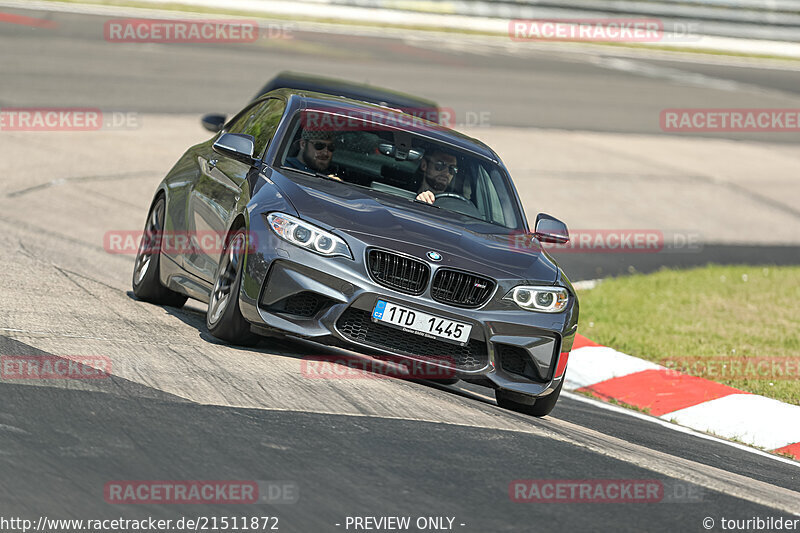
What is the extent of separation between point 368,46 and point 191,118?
1210cm

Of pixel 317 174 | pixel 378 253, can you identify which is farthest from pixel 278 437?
pixel 317 174

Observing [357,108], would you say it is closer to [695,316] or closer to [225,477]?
[225,477]

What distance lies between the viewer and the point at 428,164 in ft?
27.8

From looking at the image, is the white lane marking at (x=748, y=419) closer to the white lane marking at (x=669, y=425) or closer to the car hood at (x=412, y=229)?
the white lane marking at (x=669, y=425)

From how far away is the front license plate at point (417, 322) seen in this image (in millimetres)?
7129

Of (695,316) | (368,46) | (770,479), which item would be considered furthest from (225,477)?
(368,46)

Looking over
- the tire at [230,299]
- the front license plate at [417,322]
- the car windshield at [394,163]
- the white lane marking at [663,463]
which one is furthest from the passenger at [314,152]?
the white lane marking at [663,463]

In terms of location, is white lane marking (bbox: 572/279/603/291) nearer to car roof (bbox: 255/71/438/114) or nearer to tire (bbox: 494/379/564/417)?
car roof (bbox: 255/71/438/114)

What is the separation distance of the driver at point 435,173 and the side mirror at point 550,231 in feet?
2.16

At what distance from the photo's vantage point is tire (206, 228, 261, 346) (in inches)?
291

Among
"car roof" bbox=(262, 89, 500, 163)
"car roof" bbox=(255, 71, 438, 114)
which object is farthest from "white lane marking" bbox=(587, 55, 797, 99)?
"car roof" bbox=(262, 89, 500, 163)

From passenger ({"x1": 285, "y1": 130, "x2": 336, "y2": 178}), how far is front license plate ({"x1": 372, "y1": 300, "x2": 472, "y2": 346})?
1.43 metres

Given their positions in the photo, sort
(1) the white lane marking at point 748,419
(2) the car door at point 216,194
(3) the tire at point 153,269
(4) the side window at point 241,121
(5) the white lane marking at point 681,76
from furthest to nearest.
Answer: (5) the white lane marking at point 681,76 < (4) the side window at point 241,121 < (3) the tire at point 153,269 < (1) the white lane marking at point 748,419 < (2) the car door at point 216,194

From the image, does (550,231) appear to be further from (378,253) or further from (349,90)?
(349,90)
